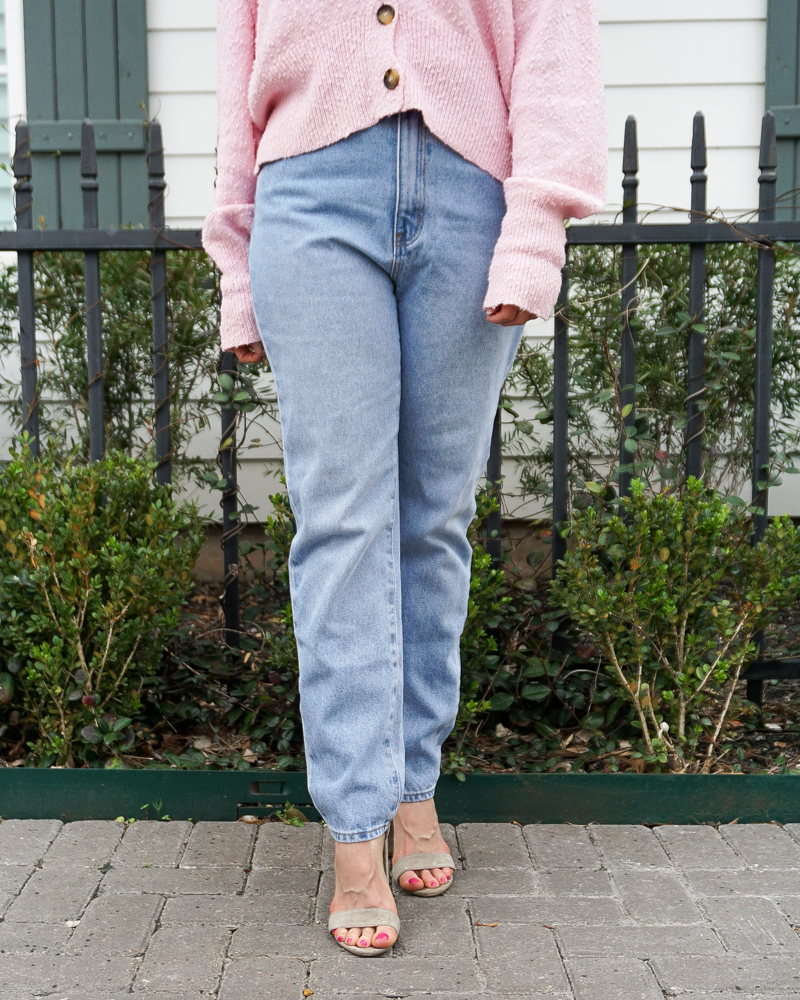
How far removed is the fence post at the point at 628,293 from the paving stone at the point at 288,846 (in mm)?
1148

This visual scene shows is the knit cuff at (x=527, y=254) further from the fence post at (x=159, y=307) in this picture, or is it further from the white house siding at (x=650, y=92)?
the white house siding at (x=650, y=92)

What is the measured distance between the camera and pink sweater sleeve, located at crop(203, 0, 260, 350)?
70.6 inches

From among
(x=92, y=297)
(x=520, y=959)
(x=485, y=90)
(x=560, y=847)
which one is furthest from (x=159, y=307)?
(x=520, y=959)

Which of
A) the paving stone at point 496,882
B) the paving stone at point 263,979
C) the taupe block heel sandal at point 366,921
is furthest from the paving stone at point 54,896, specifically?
the paving stone at point 496,882

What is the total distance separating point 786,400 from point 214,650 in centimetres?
203

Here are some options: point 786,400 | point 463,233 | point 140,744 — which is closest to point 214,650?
point 140,744

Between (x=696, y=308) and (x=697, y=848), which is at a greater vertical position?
(x=696, y=308)

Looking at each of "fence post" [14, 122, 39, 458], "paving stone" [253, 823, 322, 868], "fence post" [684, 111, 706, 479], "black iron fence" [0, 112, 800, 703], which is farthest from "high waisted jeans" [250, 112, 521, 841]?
"fence post" [14, 122, 39, 458]

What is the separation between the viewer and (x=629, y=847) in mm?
2104

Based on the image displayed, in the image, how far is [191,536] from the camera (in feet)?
8.10

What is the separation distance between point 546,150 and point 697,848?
4.87 feet

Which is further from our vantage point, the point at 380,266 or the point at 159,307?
the point at 159,307

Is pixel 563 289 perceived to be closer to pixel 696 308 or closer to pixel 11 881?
pixel 696 308

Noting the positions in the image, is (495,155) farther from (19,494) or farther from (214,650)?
(214,650)
